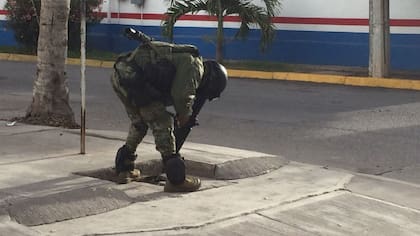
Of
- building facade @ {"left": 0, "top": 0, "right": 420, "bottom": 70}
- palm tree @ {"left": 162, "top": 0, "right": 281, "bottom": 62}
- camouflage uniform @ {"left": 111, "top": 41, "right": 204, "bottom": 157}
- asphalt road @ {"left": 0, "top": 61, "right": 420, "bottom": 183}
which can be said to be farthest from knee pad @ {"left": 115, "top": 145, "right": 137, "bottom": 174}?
palm tree @ {"left": 162, "top": 0, "right": 281, "bottom": 62}

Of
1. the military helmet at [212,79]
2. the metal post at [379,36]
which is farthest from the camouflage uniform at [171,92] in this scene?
the metal post at [379,36]

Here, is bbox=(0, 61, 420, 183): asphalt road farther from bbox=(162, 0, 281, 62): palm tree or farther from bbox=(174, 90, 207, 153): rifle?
bbox=(162, 0, 281, 62): palm tree

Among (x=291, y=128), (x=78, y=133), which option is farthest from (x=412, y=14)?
(x=78, y=133)

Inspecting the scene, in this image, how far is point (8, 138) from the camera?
8.55 metres

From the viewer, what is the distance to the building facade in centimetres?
1927

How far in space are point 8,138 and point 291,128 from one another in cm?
389

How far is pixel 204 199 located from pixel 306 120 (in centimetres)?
538

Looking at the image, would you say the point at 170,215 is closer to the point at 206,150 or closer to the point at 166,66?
the point at 166,66

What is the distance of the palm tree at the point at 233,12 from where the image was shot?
20.3 metres

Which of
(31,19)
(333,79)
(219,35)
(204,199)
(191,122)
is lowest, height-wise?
(204,199)

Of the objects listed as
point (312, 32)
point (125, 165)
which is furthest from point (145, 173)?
point (312, 32)

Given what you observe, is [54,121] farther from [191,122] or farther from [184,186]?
[184,186]

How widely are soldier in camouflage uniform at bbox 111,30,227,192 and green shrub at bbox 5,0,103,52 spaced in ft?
59.7

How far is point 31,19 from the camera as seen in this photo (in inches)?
952
